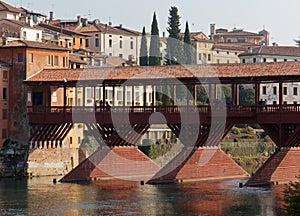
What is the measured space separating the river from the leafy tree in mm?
46646

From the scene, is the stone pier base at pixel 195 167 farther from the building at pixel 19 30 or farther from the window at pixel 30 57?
the building at pixel 19 30

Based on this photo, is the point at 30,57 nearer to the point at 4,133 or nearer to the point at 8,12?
the point at 4,133

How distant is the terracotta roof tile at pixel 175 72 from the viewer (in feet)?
209

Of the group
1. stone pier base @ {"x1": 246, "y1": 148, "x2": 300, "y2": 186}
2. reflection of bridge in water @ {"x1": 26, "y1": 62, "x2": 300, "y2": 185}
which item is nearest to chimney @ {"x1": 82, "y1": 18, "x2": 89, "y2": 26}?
reflection of bridge in water @ {"x1": 26, "y1": 62, "x2": 300, "y2": 185}

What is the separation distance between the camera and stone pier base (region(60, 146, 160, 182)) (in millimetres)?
69438

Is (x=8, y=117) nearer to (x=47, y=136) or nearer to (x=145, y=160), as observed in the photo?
(x=47, y=136)

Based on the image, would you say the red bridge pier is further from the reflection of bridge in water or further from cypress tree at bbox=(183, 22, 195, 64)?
cypress tree at bbox=(183, 22, 195, 64)

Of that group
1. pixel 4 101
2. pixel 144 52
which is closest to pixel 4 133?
pixel 4 101

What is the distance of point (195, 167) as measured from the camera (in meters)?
67.4

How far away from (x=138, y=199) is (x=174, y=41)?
196 ft

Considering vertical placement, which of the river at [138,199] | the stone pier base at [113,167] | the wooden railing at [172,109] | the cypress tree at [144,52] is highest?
the cypress tree at [144,52]

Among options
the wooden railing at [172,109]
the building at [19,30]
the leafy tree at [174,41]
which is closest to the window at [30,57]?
the wooden railing at [172,109]

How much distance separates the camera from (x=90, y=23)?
129m

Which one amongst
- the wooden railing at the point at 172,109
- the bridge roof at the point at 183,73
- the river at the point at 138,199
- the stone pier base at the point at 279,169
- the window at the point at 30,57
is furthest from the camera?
the window at the point at 30,57
